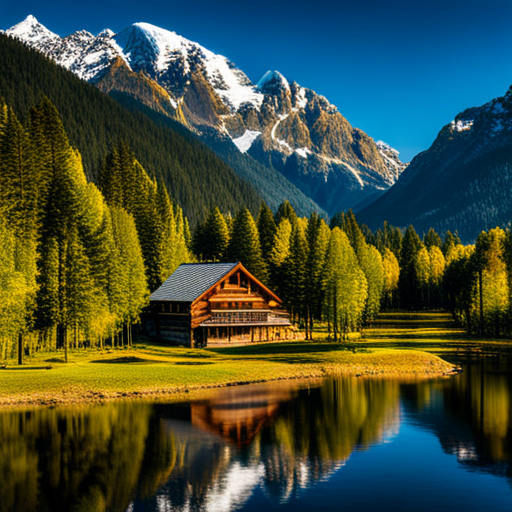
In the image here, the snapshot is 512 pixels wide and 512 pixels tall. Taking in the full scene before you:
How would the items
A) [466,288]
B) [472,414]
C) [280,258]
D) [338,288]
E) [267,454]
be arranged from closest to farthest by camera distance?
[267,454] → [472,414] → [338,288] → [466,288] → [280,258]

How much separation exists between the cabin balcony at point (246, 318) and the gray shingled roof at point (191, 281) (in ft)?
12.2

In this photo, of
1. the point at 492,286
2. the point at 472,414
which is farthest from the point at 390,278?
the point at 472,414

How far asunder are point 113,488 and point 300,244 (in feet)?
241

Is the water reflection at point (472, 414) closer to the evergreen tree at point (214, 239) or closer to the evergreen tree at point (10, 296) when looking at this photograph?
the evergreen tree at point (10, 296)

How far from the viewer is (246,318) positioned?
8912 centimetres

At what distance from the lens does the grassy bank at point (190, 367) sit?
49.1 m

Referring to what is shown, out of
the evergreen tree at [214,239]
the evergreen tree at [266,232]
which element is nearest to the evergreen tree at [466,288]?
the evergreen tree at [266,232]

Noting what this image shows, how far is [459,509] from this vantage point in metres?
26.5

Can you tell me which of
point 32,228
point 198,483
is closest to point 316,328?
point 32,228

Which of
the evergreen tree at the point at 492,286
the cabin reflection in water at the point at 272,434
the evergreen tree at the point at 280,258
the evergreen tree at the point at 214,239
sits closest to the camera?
the cabin reflection in water at the point at 272,434

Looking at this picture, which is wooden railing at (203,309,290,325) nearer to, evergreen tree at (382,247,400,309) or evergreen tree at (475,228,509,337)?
evergreen tree at (475,228,509,337)

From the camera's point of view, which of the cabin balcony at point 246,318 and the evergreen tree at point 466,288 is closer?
the cabin balcony at point 246,318

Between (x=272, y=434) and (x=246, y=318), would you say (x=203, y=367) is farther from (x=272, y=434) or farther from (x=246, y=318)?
(x=246, y=318)

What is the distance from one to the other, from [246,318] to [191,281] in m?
9.78
